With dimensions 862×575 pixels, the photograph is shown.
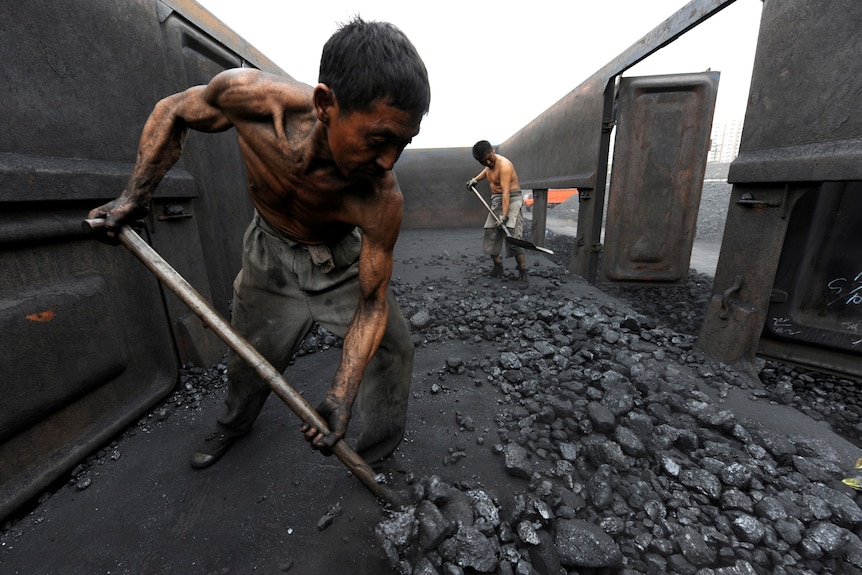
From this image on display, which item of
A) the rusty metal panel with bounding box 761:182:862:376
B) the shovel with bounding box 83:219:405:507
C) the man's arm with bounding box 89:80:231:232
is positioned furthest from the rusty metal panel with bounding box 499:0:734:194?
the shovel with bounding box 83:219:405:507

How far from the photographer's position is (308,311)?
171 cm

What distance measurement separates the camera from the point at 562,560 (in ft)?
4.44

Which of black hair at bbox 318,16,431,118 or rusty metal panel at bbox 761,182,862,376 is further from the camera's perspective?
rusty metal panel at bbox 761,182,862,376

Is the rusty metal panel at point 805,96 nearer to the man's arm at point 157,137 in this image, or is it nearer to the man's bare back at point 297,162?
the man's bare back at point 297,162

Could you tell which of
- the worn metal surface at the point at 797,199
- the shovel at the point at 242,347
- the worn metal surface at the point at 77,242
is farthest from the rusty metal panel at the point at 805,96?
the worn metal surface at the point at 77,242

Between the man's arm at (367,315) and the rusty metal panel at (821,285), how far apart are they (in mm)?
2638

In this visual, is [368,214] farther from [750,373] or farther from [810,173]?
[750,373]

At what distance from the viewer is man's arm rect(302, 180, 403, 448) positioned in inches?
53.7

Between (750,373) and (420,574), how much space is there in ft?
8.08

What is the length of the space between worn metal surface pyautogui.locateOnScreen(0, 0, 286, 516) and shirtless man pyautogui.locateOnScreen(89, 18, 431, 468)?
541 millimetres

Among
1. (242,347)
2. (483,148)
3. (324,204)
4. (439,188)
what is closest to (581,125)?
(483,148)

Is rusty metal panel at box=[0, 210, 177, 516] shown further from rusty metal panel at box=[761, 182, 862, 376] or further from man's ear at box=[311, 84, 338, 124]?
rusty metal panel at box=[761, 182, 862, 376]

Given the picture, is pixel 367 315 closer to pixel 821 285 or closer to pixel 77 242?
pixel 77 242

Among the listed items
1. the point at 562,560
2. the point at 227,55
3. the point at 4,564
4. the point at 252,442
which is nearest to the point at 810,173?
the point at 562,560
